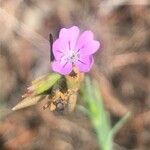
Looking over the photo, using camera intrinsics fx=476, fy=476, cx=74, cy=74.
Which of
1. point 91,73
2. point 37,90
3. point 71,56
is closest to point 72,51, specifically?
point 71,56

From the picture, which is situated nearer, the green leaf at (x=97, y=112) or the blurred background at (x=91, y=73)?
the green leaf at (x=97, y=112)

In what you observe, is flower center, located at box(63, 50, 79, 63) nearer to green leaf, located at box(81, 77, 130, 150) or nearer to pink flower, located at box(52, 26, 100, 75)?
pink flower, located at box(52, 26, 100, 75)

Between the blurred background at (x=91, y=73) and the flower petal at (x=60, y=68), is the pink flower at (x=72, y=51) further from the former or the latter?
the blurred background at (x=91, y=73)

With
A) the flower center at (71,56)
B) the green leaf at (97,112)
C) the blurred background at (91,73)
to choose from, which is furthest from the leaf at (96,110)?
the blurred background at (91,73)

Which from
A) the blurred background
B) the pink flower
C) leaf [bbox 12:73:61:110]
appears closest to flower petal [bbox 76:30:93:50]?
the pink flower

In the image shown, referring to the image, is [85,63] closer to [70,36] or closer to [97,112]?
[70,36]

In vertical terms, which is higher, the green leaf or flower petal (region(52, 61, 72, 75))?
the green leaf

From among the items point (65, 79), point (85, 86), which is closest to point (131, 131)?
point (85, 86)
